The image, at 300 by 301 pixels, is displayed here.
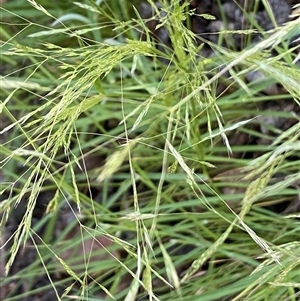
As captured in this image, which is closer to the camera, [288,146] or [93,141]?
[288,146]

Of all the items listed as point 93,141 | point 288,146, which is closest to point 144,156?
point 93,141

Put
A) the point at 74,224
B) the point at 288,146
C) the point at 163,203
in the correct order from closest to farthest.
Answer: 1. the point at 288,146
2. the point at 163,203
3. the point at 74,224

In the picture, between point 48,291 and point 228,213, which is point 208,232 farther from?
point 48,291

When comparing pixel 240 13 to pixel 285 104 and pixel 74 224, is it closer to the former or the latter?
pixel 285 104

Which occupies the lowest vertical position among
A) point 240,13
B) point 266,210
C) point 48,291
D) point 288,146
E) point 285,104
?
point 48,291

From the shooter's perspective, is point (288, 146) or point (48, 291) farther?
point (48, 291)

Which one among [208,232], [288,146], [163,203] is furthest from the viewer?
[163,203]

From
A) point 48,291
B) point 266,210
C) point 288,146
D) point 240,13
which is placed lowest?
point 48,291

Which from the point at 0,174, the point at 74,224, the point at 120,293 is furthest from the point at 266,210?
the point at 0,174

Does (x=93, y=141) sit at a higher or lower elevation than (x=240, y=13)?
lower
